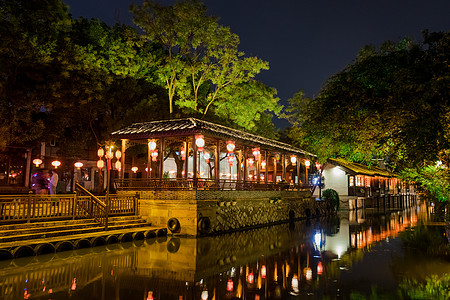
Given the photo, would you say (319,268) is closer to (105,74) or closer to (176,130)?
(176,130)

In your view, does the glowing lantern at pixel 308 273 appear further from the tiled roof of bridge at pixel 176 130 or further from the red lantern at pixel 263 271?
the tiled roof of bridge at pixel 176 130

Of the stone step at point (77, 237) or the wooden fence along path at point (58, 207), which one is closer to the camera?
the stone step at point (77, 237)

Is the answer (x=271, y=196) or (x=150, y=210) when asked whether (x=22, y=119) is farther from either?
(x=271, y=196)

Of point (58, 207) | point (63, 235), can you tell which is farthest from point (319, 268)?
point (58, 207)

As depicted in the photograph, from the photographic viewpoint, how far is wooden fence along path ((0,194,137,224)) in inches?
444

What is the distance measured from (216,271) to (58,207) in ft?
22.8

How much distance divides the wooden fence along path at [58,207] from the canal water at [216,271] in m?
2.20

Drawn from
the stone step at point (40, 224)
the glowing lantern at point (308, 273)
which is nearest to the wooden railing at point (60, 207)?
the stone step at point (40, 224)

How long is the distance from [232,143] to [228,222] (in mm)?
3939

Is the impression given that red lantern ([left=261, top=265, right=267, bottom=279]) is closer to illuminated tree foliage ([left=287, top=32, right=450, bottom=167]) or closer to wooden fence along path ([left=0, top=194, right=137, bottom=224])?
illuminated tree foliage ([left=287, top=32, right=450, bottom=167])

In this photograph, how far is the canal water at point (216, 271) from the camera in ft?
21.2

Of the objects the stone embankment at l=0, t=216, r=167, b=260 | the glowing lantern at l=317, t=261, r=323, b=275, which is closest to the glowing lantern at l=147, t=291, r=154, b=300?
the glowing lantern at l=317, t=261, r=323, b=275

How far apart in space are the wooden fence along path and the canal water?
220 centimetres

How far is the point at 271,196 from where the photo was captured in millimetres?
20734
